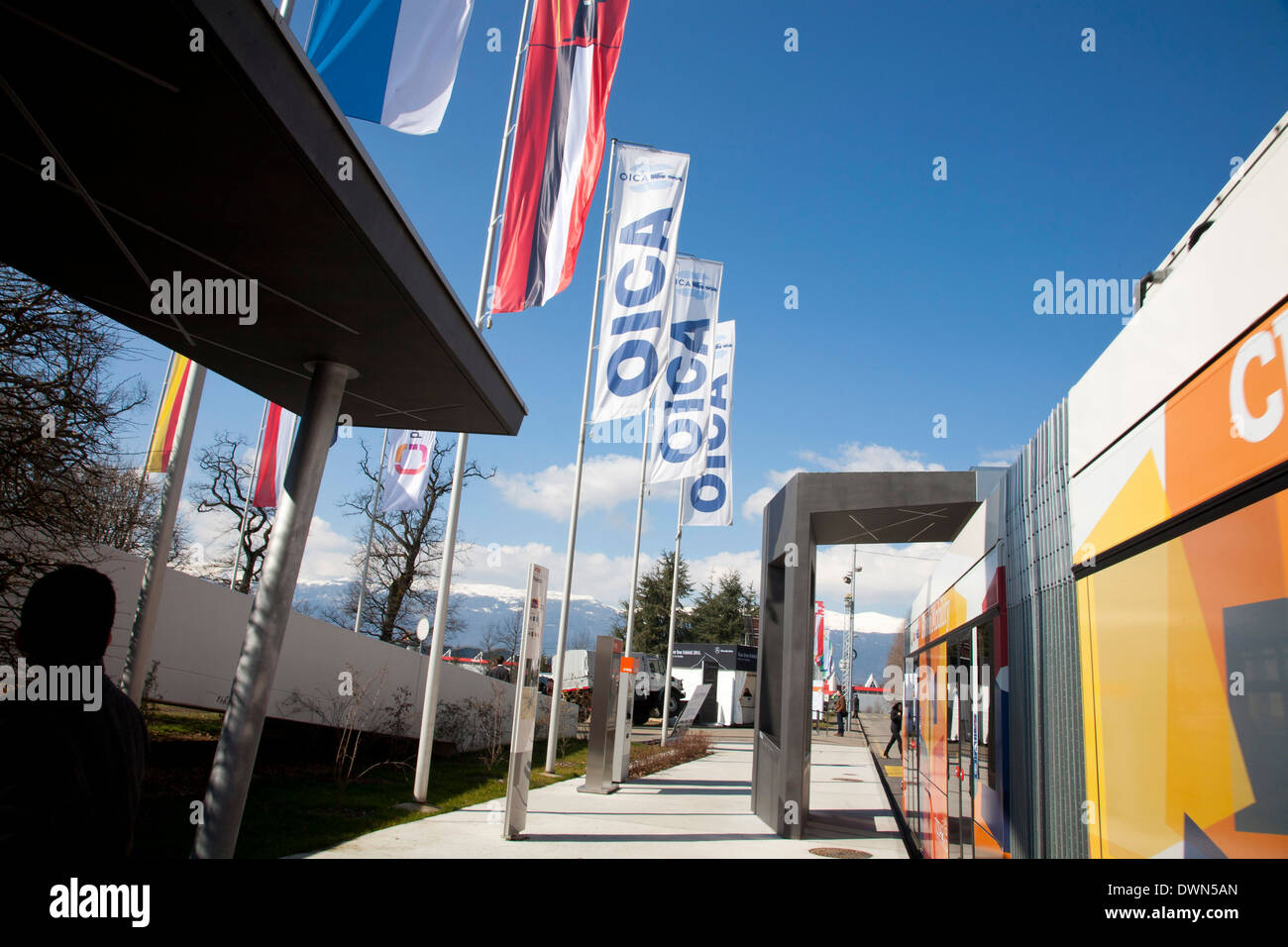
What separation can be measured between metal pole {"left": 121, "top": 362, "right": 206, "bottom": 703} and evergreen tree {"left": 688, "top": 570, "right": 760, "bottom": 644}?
5696cm

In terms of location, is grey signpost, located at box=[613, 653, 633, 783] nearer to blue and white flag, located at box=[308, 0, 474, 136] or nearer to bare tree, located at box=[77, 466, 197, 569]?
bare tree, located at box=[77, 466, 197, 569]

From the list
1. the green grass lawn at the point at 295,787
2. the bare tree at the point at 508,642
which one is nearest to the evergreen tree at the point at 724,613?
the bare tree at the point at 508,642

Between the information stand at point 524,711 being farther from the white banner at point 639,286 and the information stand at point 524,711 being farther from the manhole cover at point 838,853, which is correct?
the white banner at point 639,286

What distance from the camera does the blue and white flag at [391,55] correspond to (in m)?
8.06

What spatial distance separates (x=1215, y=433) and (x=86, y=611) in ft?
11.9

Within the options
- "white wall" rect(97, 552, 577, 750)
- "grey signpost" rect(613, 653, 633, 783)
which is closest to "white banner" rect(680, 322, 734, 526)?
"grey signpost" rect(613, 653, 633, 783)

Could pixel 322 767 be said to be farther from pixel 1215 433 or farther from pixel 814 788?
pixel 1215 433

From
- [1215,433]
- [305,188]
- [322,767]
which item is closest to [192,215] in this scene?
[305,188]

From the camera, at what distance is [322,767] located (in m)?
13.7

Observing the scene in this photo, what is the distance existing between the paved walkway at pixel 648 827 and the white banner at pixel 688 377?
6.22 metres

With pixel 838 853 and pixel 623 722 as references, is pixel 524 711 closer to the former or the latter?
pixel 838 853

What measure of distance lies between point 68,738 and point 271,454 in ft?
51.5

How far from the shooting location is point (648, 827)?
1073 centimetres

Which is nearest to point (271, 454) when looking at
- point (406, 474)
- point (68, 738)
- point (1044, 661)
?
point (406, 474)
